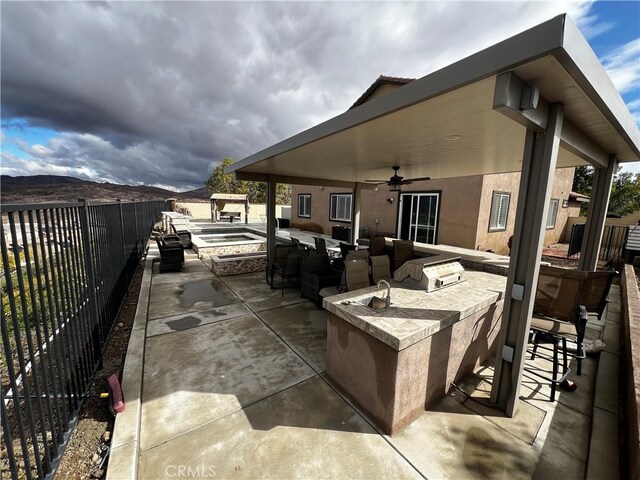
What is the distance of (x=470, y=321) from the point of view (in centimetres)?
278

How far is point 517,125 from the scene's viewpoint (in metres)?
2.89

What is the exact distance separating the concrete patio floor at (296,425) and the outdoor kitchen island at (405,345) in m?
0.18

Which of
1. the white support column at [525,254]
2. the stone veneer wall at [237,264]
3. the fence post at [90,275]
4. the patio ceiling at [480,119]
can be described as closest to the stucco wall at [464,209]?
the patio ceiling at [480,119]

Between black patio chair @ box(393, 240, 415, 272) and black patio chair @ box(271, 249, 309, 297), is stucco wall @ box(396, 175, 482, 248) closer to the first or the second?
black patio chair @ box(393, 240, 415, 272)

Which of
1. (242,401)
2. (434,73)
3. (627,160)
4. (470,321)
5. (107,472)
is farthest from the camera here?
(627,160)

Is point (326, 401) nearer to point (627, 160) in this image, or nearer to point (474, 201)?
point (627, 160)

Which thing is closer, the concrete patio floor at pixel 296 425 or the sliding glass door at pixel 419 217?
the concrete patio floor at pixel 296 425

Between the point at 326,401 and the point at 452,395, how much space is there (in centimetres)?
129

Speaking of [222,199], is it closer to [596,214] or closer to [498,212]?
[498,212]

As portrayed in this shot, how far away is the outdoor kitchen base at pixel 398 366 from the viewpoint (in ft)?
7.23

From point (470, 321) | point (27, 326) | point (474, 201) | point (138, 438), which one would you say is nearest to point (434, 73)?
point (470, 321)

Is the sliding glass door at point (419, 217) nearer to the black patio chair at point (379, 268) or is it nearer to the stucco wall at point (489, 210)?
the stucco wall at point (489, 210)

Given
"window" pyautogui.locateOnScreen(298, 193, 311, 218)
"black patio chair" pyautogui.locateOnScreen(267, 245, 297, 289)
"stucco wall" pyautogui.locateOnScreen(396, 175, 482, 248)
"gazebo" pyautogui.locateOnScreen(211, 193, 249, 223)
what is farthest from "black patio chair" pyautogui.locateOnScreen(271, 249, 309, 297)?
"gazebo" pyautogui.locateOnScreen(211, 193, 249, 223)

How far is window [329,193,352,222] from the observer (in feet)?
45.0
